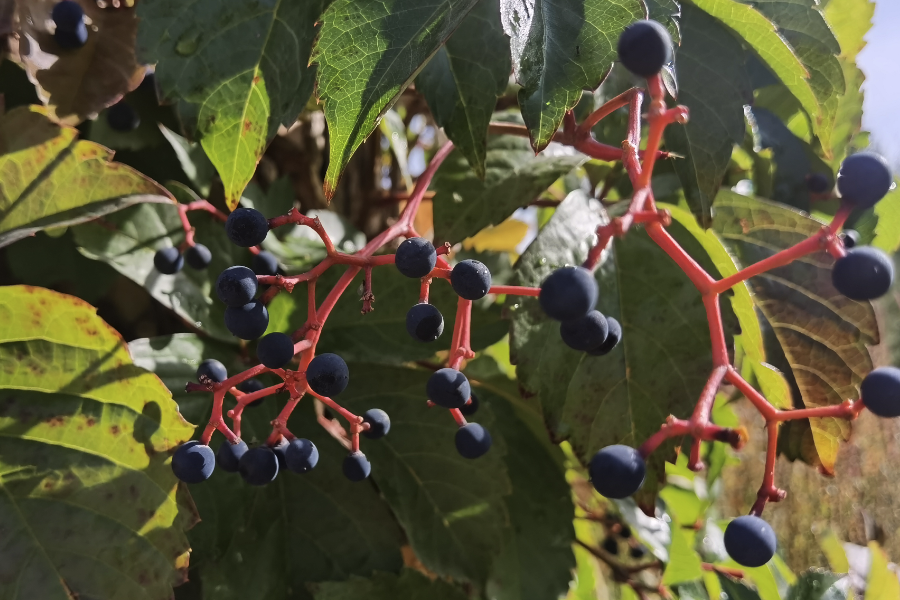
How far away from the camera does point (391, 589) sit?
69 cm

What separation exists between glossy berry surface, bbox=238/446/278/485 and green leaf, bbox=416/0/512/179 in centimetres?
31

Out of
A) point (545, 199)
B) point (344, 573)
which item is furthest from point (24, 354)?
point (545, 199)

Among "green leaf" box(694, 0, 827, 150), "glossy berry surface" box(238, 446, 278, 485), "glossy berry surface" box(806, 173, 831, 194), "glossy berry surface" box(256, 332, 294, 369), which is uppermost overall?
"green leaf" box(694, 0, 827, 150)

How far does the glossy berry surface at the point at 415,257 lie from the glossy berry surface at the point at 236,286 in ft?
0.39

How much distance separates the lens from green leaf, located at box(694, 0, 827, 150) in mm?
568

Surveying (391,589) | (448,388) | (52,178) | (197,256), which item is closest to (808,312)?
(448,388)

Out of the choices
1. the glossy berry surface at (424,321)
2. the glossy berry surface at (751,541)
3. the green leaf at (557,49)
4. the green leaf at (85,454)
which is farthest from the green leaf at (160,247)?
the glossy berry surface at (751,541)

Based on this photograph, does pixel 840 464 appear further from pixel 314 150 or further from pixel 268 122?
pixel 268 122

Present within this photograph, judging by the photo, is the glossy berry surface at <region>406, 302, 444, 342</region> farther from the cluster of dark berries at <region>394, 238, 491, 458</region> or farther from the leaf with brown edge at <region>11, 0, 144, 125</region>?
the leaf with brown edge at <region>11, 0, 144, 125</region>

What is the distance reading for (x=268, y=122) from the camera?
1.72 feet

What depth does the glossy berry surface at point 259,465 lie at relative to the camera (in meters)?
0.50

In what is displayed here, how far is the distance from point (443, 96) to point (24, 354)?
0.46 metres

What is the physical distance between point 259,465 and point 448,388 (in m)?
0.18

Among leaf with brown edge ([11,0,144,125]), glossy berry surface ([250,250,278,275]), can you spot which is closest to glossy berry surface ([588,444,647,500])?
glossy berry surface ([250,250,278,275])
